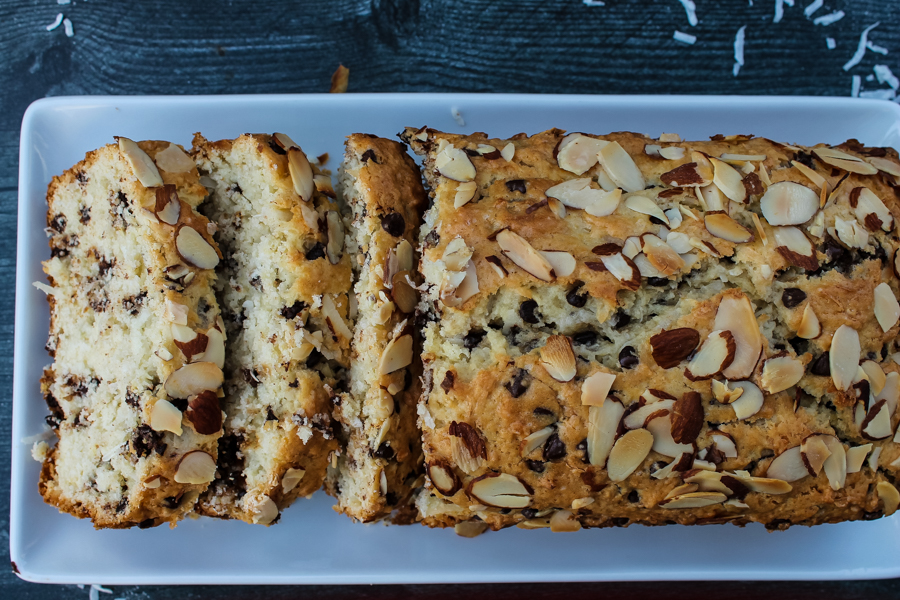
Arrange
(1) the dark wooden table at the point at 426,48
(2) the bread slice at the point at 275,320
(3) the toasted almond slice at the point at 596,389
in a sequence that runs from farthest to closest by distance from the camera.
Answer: (1) the dark wooden table at the point at 426,48, (2) the bread slice at the point at 275,320, (3) the toasted almond slice at the point at 596,389

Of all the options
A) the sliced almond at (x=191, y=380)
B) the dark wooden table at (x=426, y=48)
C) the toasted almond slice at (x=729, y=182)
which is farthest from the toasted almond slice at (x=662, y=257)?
the sliced almond at (x=191, y=380)

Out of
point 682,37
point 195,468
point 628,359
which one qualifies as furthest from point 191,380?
point 682,37

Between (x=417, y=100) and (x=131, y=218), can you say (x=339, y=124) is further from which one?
(x=131, y=218)

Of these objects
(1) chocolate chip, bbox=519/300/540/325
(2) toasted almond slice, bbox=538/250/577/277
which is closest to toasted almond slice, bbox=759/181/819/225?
(2) toasted almond slice, bbox=538/250/577/277

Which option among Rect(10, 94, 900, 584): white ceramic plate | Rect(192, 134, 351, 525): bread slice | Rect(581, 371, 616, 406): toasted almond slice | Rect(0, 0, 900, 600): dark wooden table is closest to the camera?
Rect(581, 371, 616, 406): toasted almond slice

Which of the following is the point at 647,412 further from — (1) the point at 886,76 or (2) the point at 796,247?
(1) the point at 886,76

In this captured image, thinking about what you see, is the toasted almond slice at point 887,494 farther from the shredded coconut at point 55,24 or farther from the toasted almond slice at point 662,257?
the shredded coconut at point 55,24

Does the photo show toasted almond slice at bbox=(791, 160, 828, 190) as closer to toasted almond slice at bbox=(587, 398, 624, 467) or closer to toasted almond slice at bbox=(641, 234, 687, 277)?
toasted almond slice at bbox=(641, 234, 687, 277)
